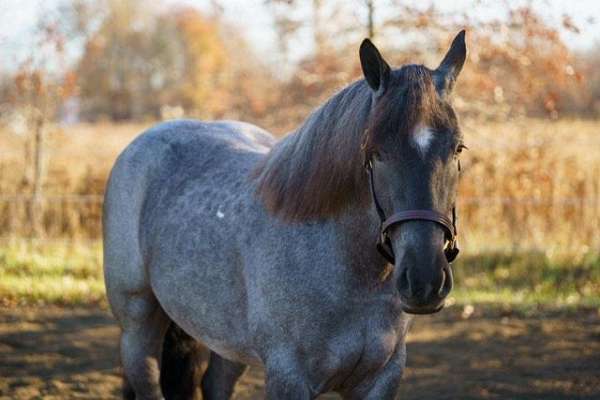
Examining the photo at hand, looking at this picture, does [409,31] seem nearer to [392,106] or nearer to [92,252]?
[92,252]

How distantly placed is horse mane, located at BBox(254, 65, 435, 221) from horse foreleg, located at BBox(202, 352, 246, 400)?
4.46 ft

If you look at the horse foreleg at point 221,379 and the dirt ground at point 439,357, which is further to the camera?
the dirt ground at point 439,357

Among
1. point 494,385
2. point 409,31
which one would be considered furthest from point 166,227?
point 409,31

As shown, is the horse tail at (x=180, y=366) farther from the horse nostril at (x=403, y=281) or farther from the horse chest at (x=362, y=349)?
the horse nostril at (x=403, y=281)

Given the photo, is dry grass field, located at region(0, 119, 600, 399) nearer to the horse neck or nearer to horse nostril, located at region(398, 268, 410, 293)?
the horse neck

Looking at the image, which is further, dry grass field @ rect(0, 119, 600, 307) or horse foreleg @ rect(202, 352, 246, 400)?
dry grass field @ rect(0, 119, 600, 307)

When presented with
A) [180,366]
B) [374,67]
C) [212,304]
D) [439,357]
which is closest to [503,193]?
[439,357]

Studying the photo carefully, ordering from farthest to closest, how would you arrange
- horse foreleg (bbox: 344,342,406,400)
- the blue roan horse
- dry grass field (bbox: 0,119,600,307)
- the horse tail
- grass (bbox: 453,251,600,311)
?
1. dry grass field (bbox: 0,119,600,307)
2. grass (bbox: 453,251,600,311)
3. the horse tail
4. horse foreleg (bbox: 344,342,406,400)
5. the blue roan horse

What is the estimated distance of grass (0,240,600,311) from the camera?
773 cm

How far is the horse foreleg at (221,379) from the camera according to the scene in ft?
13.2

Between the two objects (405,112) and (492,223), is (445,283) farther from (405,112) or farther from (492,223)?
(492,223)

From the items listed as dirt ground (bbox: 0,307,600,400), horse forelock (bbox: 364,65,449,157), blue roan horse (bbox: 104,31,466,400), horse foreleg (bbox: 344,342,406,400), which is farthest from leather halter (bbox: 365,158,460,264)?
dirt ground (bbox: 0,307,600,400)

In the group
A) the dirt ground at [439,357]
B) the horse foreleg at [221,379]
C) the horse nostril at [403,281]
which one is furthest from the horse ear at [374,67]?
the dirt ground at [439,357]

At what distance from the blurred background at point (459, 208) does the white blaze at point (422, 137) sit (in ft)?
9.67
